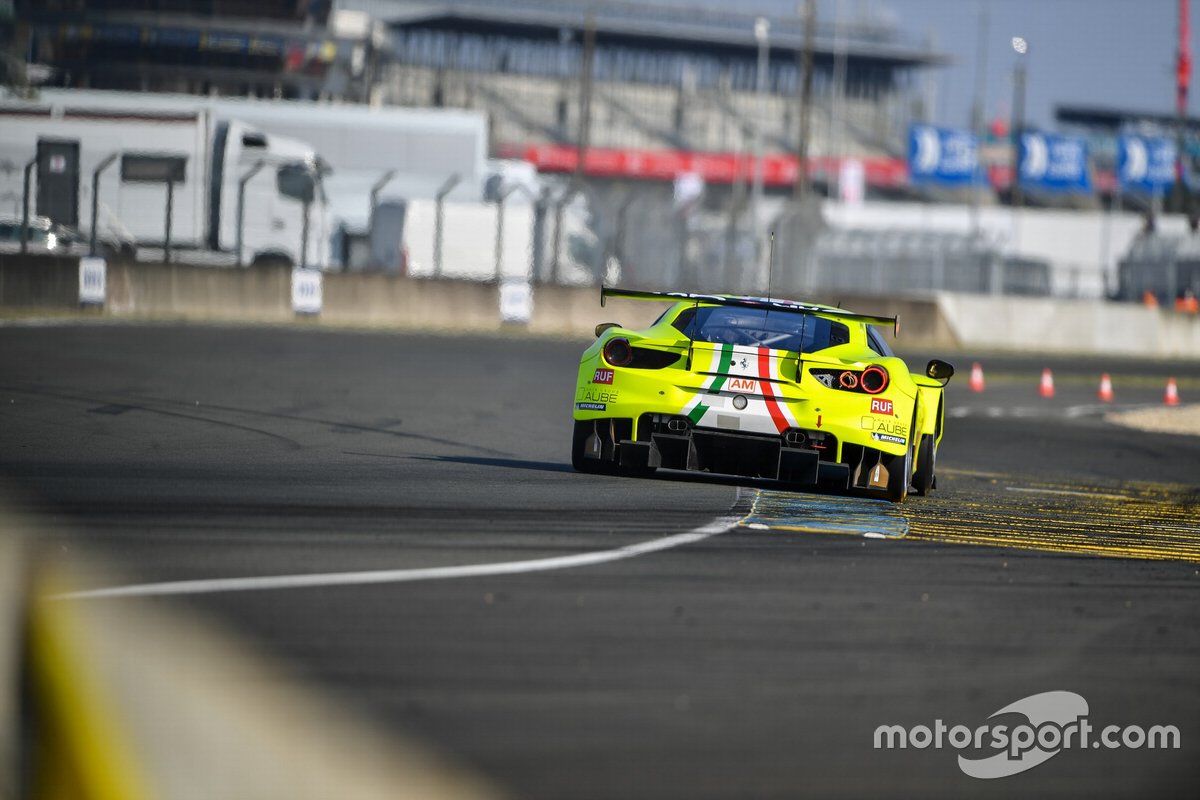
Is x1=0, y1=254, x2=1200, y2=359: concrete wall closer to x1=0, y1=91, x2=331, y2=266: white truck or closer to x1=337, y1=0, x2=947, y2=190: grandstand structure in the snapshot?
x1=0, y1=91, x2=331, y2=266: white truck

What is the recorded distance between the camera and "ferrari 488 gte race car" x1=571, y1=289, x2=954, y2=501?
966 centimetres

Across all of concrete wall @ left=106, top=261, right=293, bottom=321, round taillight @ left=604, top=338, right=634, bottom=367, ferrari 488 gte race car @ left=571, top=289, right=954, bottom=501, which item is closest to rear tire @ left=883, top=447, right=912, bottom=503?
ferrari 488 gte race car @ left=571, top=289, right=954, bottom=501

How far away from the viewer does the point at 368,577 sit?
6621 mm

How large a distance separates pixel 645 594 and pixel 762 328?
13.2ft

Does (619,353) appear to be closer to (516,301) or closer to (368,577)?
(368,577)

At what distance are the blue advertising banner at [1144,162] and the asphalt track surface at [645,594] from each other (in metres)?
62.0

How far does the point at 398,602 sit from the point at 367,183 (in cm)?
3222

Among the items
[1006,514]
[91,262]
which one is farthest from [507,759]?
[91,262]

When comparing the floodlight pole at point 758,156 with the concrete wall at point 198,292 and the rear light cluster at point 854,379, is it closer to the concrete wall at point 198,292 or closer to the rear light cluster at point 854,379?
the concrete wall at point 198,292

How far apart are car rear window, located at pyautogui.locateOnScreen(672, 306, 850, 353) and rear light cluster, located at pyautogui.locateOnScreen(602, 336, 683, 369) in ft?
0.92

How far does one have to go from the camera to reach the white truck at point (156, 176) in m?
32.7

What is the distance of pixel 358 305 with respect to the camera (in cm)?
3391

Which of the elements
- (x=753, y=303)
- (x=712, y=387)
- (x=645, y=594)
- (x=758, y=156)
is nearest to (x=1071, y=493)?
(x=753, y=303)

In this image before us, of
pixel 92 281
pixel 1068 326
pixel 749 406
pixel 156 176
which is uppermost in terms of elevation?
pixel 156 176
